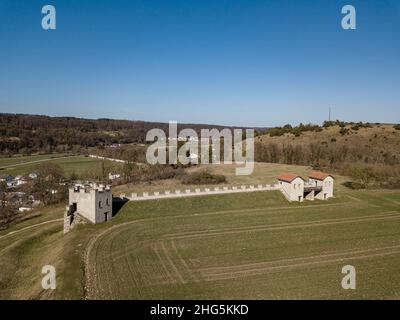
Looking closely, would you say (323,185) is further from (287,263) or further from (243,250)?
(287,263)

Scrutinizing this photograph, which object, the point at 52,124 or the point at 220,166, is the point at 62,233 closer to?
the point at 220,166

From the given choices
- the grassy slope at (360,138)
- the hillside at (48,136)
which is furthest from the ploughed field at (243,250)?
the hillside at (48,136)

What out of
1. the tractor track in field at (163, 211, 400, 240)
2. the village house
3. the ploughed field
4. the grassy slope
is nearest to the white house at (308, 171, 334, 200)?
the village house

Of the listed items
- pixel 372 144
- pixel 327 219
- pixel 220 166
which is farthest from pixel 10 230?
pixel 372 144

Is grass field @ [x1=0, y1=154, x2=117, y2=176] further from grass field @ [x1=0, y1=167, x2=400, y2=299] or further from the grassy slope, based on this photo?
the grassy slope

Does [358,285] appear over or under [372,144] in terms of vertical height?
under
